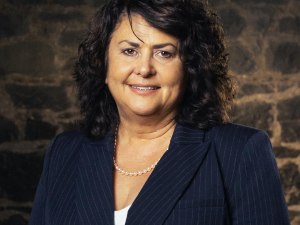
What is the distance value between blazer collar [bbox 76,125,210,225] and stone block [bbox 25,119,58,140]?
1562 mm

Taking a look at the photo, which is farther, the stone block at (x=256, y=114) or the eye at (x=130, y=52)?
the stone block at (x=256, y=114)

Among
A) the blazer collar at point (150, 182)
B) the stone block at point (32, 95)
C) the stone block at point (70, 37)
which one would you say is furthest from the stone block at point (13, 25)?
the blazer collar at point (150, 182)

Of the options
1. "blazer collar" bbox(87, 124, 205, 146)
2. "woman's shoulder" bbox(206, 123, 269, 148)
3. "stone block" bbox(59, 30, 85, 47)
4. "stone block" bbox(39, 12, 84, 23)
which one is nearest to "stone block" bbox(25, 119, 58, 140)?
"stone block" bbox(59, 30, 85, 47)

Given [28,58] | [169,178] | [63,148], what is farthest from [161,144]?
[28,58]

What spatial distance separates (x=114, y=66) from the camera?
1.67 metres

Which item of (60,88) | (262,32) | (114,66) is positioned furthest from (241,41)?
(114,66)

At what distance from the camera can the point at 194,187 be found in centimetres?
152

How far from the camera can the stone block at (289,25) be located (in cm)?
331

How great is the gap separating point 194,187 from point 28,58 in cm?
221

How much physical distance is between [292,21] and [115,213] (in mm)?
2477

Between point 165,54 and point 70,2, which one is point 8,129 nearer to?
point 70,2

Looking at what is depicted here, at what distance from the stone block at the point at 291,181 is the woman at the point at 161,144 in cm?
174

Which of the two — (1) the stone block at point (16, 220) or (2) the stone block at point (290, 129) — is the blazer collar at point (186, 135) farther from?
(1) the stone block at point (16, 220)

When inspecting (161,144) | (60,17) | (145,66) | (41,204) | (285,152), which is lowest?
(285,152)
